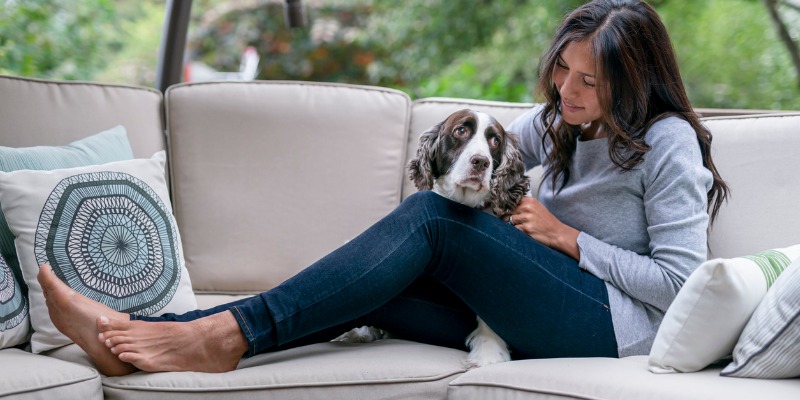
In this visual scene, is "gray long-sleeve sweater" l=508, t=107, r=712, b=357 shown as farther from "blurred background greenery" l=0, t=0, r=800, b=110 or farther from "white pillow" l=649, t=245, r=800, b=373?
"blurred background greenery" l=0, t=0, r=800, b=110

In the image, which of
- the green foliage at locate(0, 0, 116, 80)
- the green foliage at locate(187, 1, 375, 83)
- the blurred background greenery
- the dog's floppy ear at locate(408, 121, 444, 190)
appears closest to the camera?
the dog's floppy ear at locate(408, 121, 444, 190)

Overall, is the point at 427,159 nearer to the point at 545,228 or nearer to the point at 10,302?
the point at 545,228

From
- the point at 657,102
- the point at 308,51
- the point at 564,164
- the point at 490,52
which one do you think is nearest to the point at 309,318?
the point at 564,164

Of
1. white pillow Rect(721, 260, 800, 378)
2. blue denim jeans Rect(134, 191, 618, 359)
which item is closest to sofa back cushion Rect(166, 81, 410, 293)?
blue denim jeans Rect(134, 191, 618, 359)

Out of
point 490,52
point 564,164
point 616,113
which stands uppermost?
point 616,113

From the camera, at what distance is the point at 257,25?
24.5 feet

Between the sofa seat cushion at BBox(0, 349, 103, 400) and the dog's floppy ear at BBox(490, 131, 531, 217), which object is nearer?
the sofa seat cushion at BBox(0, 349, 103, 400)

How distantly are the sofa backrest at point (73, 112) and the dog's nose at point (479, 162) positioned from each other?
3.92 ft

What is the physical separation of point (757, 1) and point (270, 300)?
4027 mm

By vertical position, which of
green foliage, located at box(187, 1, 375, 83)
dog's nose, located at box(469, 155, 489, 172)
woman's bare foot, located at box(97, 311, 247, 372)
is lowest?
green foliage, located at box(187, 1, 375, 83)

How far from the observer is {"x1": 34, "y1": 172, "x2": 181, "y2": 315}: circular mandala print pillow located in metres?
2.04

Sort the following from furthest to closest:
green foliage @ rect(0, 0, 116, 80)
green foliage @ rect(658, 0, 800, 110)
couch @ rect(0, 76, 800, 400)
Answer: green foliage @ rect(658, 0, 800, 110) < green foliage @ rect(0, 0, 116, 80) < couch @ rect(0, 76, 800, 400)

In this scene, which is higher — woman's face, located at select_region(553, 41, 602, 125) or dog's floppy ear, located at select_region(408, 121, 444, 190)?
woman's face, located at select_region(553, 41, 602, 125)

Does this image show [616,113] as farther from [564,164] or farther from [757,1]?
[757,1]
